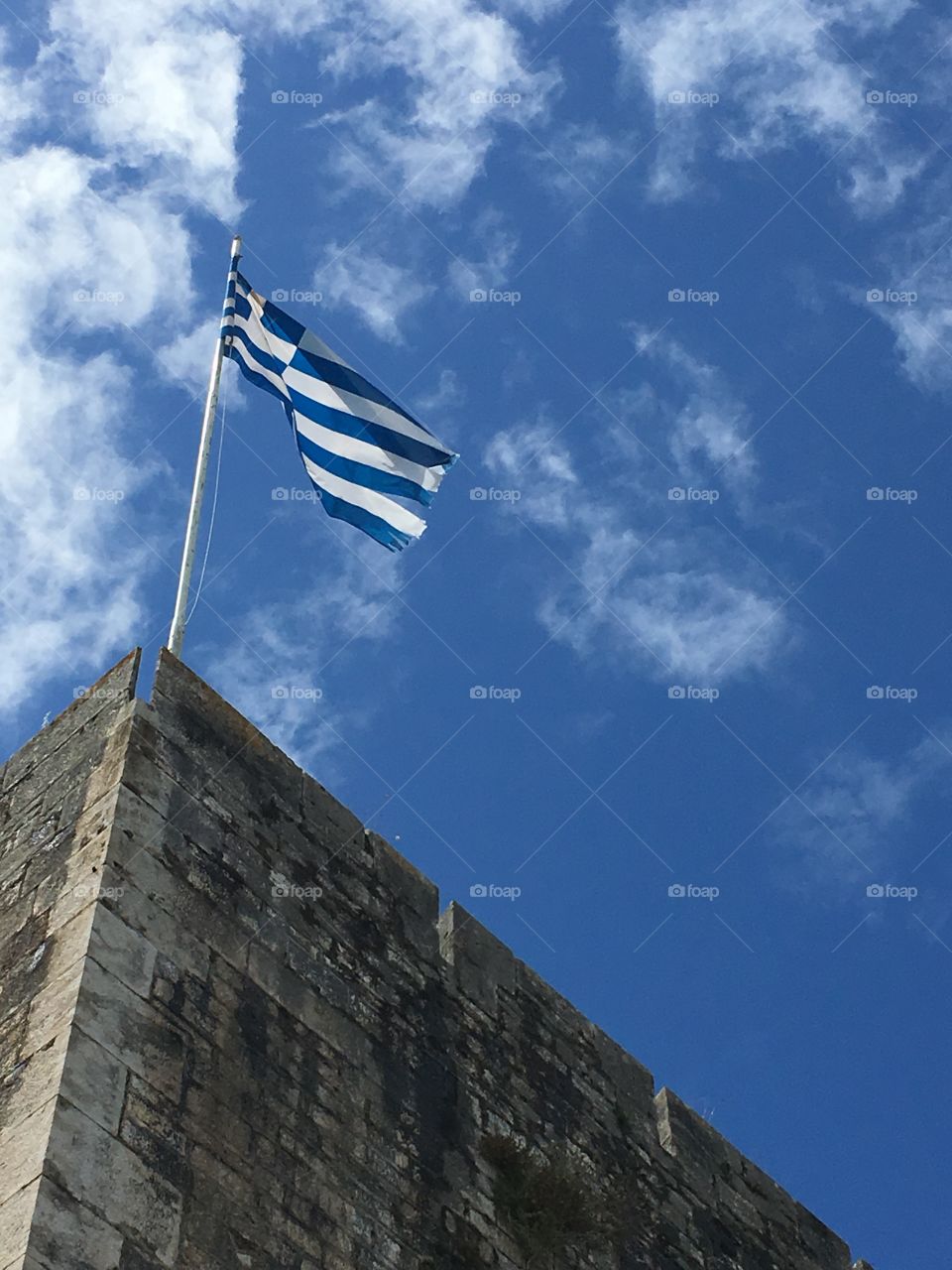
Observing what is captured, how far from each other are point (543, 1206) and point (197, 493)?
4327 mm

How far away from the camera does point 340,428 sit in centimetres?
1080

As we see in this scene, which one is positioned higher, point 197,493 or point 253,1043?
A: point 197,493

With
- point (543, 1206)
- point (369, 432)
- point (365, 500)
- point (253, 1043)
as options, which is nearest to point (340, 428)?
point (369, 432)

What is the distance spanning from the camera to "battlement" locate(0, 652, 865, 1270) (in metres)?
6.56

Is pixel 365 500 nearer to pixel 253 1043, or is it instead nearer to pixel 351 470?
pixel 351 470

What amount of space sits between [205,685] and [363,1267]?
2.96 metres

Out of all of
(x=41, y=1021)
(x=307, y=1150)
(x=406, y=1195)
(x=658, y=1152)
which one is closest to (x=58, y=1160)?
(x=41, y=1021)

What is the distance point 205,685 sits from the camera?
8.63m

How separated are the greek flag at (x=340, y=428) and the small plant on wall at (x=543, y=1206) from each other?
3.78 m

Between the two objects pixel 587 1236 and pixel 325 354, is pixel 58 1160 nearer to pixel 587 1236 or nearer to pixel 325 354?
pixel 587 1236

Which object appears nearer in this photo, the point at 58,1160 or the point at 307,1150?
the point at 58,1160

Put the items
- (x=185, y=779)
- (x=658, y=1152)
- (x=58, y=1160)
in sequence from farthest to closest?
(x=658, y=1152)
(x=185, y=779)
(x=58, y=1160)

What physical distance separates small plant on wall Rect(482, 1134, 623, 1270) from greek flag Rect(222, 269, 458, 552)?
3.78 m

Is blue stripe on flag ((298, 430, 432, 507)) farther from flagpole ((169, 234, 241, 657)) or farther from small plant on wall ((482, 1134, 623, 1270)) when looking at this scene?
small plant on wall ((482, 1134, 623, 1270))
